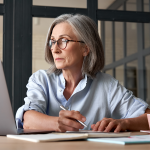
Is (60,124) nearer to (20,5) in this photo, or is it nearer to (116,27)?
(20,5)

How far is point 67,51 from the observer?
5.56 feet

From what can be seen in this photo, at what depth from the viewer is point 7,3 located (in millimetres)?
2414

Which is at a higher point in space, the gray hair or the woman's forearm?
the gray hair

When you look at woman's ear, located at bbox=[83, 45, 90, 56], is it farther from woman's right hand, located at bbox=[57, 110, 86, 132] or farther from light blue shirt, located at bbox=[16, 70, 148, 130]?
woman's right hand, located at bbox=[57, 110, 86, 132]

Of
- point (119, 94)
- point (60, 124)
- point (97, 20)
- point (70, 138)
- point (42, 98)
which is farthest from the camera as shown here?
point (97, 20)

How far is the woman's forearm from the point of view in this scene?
3.64 ft

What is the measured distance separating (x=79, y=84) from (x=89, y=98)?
0.41 feet

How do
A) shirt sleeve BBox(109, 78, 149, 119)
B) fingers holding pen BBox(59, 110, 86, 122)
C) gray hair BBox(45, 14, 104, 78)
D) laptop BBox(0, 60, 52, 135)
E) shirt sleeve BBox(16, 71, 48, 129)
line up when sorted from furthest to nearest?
gray hair BBox(45, 14, 104, 78) → shirt sleeve BBox(109, 78, 149, 119) → shirt sleeve BBox(16, 71, 48, 129) → fingers holding pen BBox(59, 110, 86, 122) → laptop BBox(0, 60, 52, 135)

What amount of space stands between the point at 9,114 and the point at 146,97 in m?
2.20

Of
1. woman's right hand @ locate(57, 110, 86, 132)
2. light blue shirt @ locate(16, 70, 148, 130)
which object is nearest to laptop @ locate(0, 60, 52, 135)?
woman's right hand @ locate(57, 110, 86, 132)

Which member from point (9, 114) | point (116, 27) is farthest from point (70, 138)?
point (116, 27)

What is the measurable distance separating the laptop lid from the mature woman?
654mm

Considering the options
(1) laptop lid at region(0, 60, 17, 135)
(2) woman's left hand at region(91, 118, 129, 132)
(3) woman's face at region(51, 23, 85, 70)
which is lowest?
(2) woman's left hand at region(91, 118, 129, 132)

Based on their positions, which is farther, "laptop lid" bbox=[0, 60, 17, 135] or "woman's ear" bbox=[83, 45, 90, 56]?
"woman's ear" bbox=[83, 45, 90, 56]
